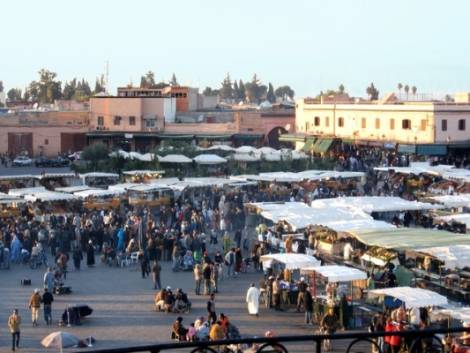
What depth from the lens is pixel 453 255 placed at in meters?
16.5

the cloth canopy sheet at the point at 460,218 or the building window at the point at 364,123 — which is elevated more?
the building window at the point at 364,123

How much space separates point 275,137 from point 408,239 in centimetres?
3957

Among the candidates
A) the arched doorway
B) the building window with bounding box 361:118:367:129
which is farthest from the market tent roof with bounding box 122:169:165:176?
the arched doorway

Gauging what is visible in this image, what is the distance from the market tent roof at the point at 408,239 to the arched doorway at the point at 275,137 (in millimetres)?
37612

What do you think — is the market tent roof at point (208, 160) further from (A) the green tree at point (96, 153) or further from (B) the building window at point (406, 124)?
(B) the building window at point (406, 124)

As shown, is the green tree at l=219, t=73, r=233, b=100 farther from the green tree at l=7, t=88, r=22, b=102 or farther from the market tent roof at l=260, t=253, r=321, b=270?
the market tent roof at l=260, t=253, r=321, b=270

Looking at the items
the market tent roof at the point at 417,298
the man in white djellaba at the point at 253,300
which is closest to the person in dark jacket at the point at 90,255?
the man in white djellaba at the point at 253,300

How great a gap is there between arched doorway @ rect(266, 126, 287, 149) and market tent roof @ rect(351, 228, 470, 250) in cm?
3761

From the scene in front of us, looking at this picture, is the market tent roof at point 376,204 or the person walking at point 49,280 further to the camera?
the market tent roof at point 376,204

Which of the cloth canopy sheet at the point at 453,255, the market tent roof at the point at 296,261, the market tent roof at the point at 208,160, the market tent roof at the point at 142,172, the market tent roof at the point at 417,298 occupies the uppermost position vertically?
the market tent roof at the point at 208,160

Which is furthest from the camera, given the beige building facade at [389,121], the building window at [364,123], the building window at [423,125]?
the building window at [364,123]

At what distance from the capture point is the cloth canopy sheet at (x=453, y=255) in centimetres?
1633

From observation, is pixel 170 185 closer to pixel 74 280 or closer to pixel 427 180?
pixel 427 180

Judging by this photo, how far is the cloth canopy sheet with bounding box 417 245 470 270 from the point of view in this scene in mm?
16328
